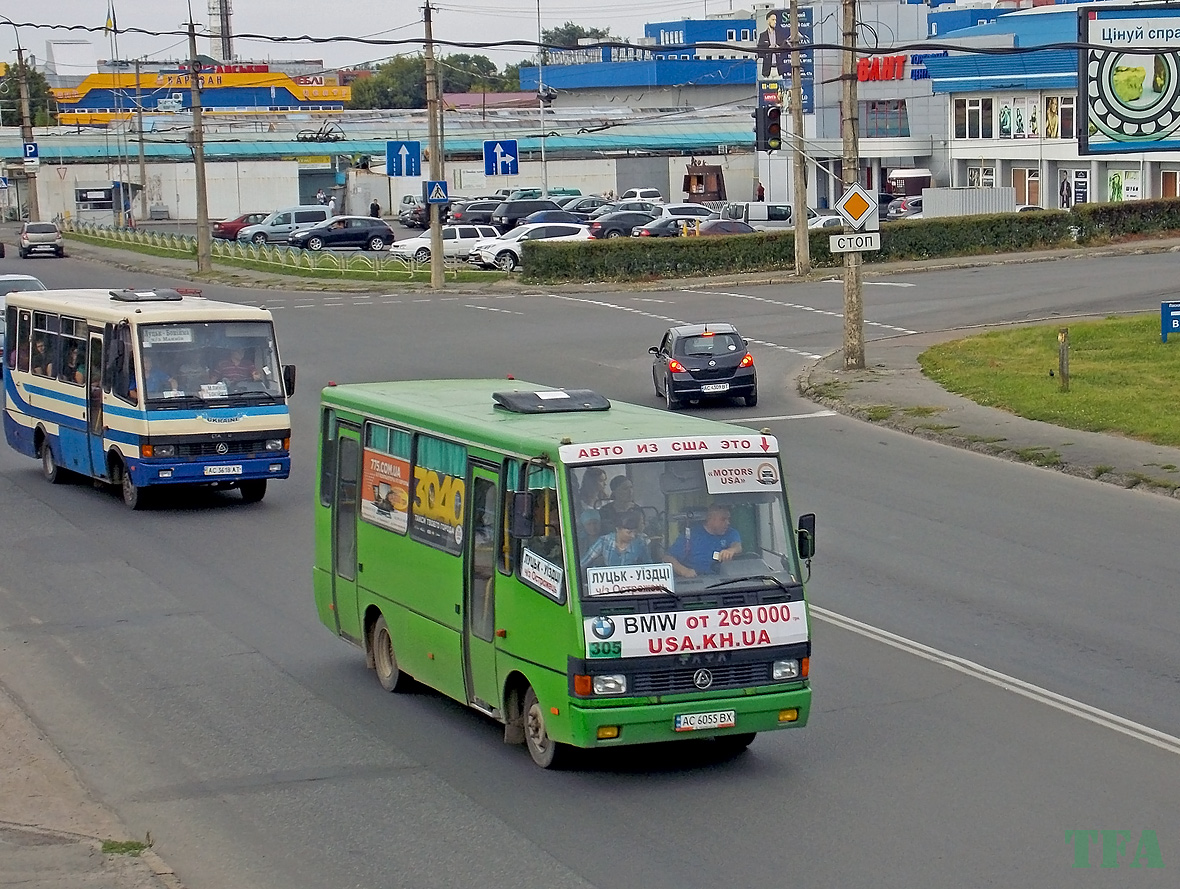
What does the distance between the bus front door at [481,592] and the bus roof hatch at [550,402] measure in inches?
22.4

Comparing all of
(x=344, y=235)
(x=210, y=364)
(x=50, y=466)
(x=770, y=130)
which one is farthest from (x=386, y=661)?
(x=344, y=235)

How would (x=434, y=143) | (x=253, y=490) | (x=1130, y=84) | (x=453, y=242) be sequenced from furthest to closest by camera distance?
(x=453, y=242), (x=434, y=143), (x=1130, y=84), (x=253, y=490)

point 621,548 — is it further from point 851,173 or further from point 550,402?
point 851,173

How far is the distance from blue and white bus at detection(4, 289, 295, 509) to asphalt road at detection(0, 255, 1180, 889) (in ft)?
1.83

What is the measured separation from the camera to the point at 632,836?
8633 mm

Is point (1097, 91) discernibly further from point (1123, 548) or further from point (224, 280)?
point (224, 280)

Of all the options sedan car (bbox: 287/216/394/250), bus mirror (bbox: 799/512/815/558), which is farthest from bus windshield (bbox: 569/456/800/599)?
sedan car (bbox: 287/216/394/250)

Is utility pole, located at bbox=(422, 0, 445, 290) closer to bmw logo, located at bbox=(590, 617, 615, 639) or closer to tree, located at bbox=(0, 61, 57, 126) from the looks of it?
bmw logo, located at bbox=(590, 617, 615, 639)

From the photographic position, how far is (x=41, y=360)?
22.3 metres

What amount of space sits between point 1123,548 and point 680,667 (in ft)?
27.5

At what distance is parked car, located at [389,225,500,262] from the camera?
195 feet

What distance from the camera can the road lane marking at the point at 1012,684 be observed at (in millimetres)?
10352

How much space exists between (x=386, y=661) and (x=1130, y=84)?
28606mm

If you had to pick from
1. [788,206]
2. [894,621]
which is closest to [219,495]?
[894,621]
